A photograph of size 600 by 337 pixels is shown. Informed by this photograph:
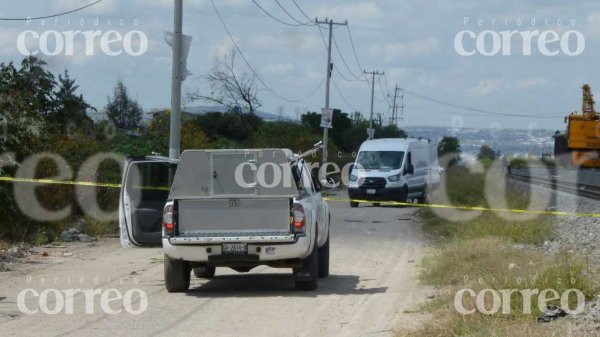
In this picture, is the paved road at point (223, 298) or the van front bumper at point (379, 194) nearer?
the paved road at point (223, 298)

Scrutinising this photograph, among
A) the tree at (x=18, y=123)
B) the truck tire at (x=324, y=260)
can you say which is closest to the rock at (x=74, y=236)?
the tree at (x=18, y=123)

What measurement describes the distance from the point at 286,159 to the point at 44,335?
15.1ft

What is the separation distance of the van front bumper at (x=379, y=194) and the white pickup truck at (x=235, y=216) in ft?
68.4

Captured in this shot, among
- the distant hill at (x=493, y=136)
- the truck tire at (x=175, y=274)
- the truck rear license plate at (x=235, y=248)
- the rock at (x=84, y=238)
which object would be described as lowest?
the rock at (x=84, y=238)

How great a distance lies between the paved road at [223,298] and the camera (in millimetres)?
10258

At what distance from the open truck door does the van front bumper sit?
19.8 meters

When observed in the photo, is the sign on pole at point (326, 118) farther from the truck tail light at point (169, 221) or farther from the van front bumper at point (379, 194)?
the truck tail light at point (169, 221)

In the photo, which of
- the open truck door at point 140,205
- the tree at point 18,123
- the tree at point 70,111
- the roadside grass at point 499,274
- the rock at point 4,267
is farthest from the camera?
the tree at point 70,111

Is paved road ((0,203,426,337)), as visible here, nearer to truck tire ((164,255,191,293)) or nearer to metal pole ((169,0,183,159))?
truck tire ((164,255,191,293))

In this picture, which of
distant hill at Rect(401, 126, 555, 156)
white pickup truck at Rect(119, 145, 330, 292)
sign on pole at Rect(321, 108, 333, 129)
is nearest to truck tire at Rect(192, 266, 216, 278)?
white pickup truck at Rect(119, 145, 330, 292)

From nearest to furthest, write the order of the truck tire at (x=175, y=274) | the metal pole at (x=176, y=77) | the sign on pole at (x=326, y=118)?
the truck tire at (x=175, y=274), the metal pole at (x=176, y=77), the sign on pole at (x=326, y=118)

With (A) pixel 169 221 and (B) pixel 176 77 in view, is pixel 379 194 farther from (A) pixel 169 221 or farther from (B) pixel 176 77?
(A) pixel 169 221

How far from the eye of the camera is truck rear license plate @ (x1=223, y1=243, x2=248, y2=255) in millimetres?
12578

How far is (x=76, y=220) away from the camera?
849 inches
